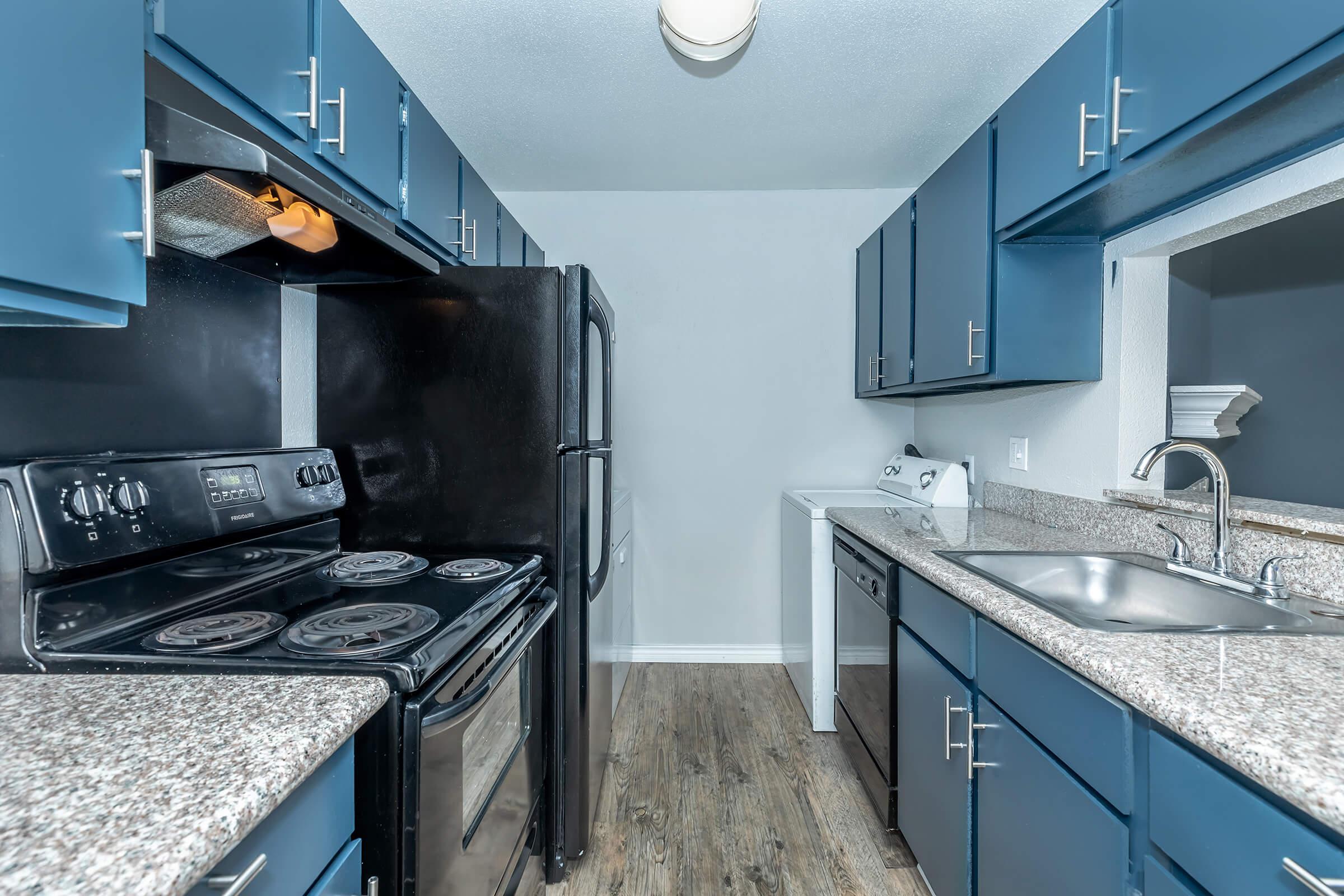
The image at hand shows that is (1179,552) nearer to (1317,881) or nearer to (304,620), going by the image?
(1317,881)

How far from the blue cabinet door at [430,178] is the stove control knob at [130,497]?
0.97 metres

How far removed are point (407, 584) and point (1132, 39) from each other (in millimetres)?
1856

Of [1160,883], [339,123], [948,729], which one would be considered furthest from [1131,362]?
[339,123]

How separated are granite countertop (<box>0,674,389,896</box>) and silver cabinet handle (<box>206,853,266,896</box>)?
0.18 ft

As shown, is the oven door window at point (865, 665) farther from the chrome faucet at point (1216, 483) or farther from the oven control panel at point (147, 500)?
the oven control panel at point (147, 500)

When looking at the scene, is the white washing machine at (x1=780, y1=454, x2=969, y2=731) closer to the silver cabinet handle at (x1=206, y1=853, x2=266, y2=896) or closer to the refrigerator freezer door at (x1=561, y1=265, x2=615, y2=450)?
the refrigerator freezer door at (x1=561, y1=265, x2=615, y2=450)

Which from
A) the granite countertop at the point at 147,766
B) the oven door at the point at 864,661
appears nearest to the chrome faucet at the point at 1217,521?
the oven door at the point at 864,661

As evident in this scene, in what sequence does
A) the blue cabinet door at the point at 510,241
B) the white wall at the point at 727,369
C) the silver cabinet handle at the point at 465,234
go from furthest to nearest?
the white wall at the point at 727,369 < the blue cabinet door at the point at 510,241 < the silver cabinet handle at the point at 465,234

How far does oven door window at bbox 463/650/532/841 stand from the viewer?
3.27 ft

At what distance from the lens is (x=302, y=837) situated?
67cm

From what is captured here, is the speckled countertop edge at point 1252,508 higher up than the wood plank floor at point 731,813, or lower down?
higher up

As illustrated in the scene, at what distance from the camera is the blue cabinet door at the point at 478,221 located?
2.09 metres

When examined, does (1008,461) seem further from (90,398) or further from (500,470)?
(90,398)

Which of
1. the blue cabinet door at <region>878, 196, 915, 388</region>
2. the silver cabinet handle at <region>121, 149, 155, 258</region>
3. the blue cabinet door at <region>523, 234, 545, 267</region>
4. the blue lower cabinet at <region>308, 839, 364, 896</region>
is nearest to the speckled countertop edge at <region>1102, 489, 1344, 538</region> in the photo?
the blue cabinet door at <region>878, 196, 915, 388</region>
